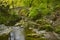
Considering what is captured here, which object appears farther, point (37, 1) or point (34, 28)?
point (37, 1)

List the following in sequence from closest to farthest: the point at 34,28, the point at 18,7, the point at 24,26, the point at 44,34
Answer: the point at 44,34 < the point at 34,28 < the point at 24,26 < the point at 18,7

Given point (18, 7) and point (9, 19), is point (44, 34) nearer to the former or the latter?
point (9, 19)

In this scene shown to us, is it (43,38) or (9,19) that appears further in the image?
(9,19)

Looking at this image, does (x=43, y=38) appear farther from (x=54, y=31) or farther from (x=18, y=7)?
(x=18, y=7)

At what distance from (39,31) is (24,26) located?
1818 mm

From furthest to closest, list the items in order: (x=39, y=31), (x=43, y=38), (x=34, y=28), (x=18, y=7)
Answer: (x=18, y=7) < (x=34, y=28) < (x=39, y=31) < (x=43, y=38)

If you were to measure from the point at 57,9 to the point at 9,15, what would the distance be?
3575 mm

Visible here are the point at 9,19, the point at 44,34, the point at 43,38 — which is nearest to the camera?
the point at 43,38

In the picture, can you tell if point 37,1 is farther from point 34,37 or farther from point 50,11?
point 34,37

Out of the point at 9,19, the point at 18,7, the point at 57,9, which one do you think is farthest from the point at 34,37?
the point at 18,7

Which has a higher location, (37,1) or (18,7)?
(37,1)

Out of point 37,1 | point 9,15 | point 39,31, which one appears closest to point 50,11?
point 37,1

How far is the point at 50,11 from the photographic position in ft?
44.7

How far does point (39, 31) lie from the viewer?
984 cm
